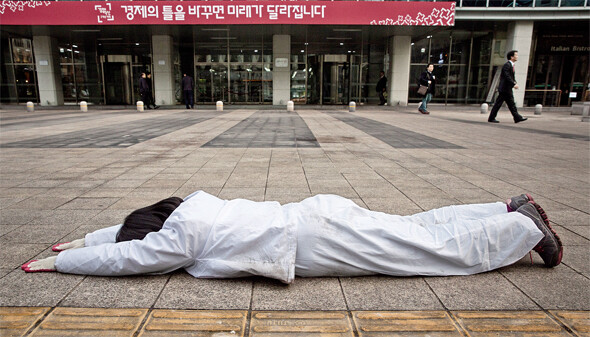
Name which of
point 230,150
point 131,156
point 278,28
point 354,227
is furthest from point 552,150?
point 278,28

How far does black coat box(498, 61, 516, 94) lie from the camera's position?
1092cm

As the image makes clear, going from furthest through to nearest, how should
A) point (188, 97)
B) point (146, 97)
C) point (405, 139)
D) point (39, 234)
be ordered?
point (188, 97) → point (146, 97) → point (405, 139) → point (39, 234)

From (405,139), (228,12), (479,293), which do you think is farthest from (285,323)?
(228,12)

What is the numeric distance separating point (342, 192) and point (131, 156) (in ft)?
12.9

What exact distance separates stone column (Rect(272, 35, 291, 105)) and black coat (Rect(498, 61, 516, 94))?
11424 mm

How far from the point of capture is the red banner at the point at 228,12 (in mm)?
17000

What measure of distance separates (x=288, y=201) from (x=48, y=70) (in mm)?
22308

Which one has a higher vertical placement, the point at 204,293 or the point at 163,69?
the point at 163,69

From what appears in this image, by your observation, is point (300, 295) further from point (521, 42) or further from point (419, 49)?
point (521, 42)

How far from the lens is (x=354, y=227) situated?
2234 mm

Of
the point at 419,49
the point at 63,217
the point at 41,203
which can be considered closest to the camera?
the point at 63,217

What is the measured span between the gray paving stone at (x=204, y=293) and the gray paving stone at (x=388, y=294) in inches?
23.1

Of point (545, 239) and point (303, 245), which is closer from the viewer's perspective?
point (303, 245)

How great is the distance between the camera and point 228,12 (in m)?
17.2
